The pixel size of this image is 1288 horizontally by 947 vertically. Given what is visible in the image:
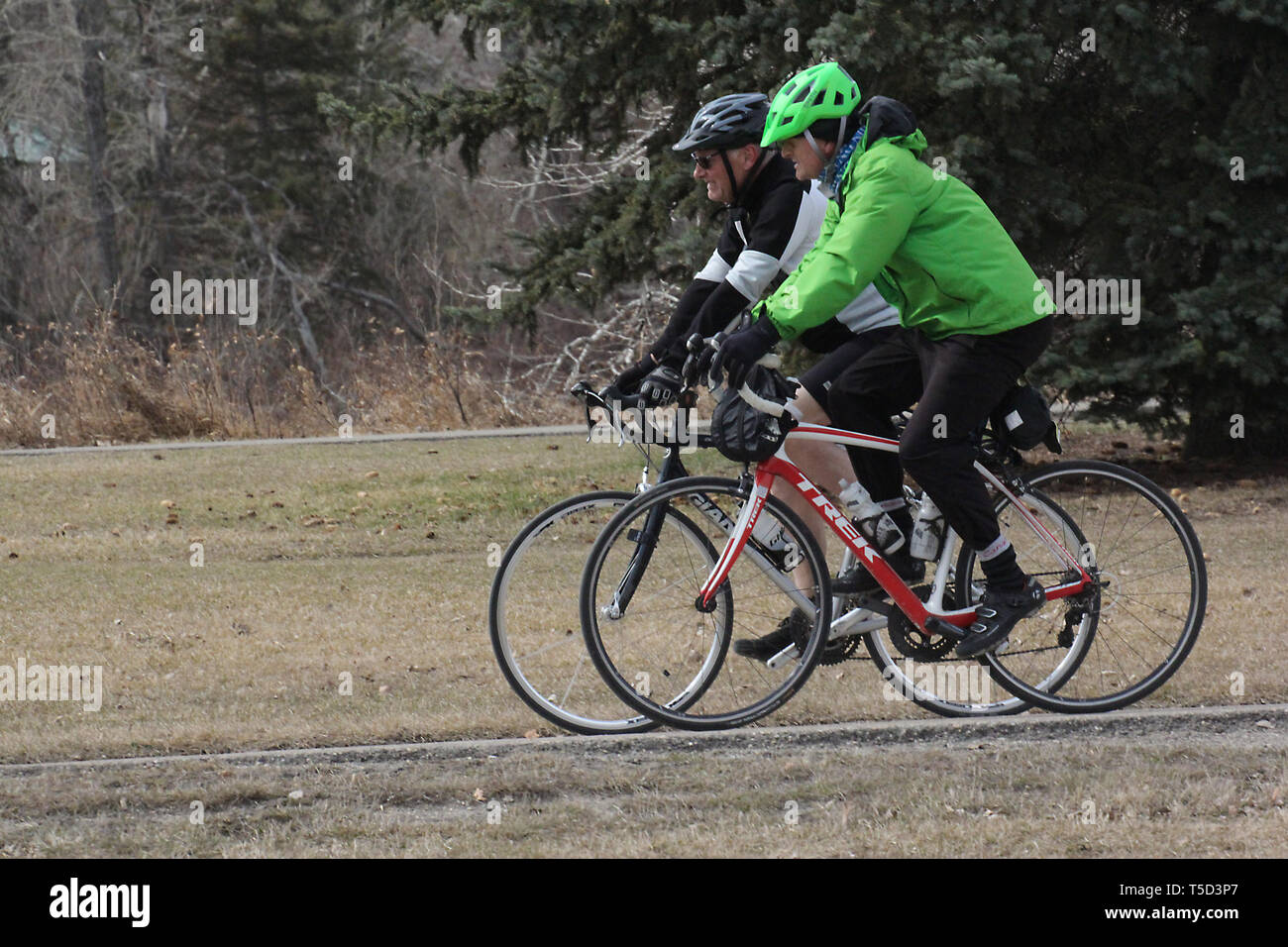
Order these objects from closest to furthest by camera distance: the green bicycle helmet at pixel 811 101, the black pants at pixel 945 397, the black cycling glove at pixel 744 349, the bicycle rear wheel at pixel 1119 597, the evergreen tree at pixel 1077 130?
the black cycling glove at pixel 744 349, the green bicycle helmet at pixel 811 101, the black pants at pixel 945 397, the bicycle rear wheel at pixel 1119 597, the evergreen tree at pixel 1077 130

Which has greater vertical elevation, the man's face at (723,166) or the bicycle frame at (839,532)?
the man's face at (723,166)

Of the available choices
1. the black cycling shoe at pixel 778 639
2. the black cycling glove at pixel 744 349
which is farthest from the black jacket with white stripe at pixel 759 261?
the black cycling shoe at pixel 778 639

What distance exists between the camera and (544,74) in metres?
12.8

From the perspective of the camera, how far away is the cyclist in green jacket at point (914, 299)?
498 cm

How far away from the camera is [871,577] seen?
550cm

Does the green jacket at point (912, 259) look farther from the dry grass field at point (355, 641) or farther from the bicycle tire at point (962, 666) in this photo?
the dry grass field at point (355, 641)

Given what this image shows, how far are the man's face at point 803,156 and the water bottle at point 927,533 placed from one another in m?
1.16

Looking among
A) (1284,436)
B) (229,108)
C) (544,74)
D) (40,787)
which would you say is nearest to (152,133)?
(229,108)

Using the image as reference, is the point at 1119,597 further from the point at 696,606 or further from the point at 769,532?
the point at 696,606

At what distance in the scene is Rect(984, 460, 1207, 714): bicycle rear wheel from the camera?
5.68m

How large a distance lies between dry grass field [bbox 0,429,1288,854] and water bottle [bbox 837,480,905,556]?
2.28ft

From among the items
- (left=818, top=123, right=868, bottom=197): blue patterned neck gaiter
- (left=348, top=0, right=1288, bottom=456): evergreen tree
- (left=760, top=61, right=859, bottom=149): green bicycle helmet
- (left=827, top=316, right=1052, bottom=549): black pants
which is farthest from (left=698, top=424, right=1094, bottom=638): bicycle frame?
(left=348, top=0, right=1288, bottom=456): evergreen tree

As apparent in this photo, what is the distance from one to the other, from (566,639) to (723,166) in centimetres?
169

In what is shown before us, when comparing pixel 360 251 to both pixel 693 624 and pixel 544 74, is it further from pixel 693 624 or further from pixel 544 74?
pixel 693 624
